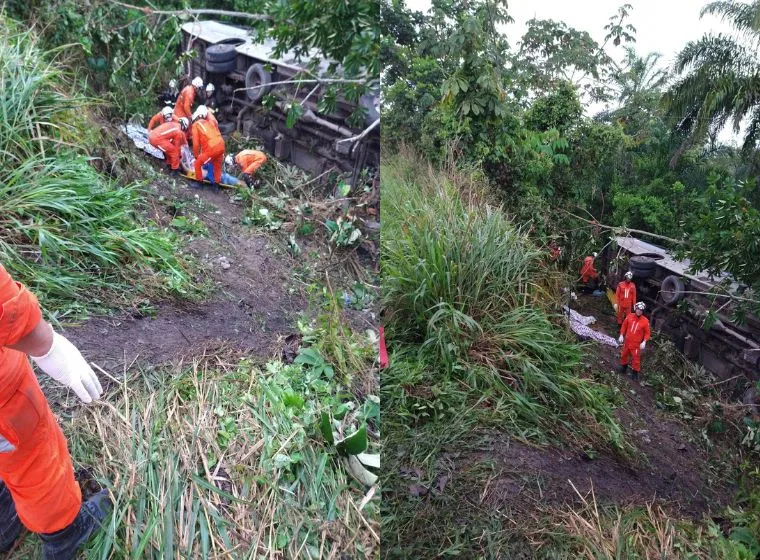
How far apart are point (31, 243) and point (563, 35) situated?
1410 mm

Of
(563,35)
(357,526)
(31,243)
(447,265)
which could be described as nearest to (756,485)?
(447,265)

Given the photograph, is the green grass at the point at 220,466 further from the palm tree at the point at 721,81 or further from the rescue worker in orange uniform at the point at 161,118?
the palm tree at the point at 721,81

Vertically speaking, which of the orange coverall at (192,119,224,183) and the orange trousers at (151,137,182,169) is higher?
the orange coverall at (192,119,224,183)

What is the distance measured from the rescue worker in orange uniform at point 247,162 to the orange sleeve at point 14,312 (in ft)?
2.15

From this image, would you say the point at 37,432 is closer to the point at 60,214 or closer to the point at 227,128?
the point at 60,214

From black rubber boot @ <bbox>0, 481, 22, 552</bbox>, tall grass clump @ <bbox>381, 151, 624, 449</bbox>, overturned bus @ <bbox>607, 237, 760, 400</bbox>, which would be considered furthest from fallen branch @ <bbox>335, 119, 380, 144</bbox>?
black rubber boot @ <bbox>0, 481, 22, 552</bbox>

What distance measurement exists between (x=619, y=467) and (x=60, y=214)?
59.8 inches

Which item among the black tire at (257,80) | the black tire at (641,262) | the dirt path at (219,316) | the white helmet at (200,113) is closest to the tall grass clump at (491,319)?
the black tire at (641,262)

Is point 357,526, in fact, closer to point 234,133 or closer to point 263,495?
point 263,495

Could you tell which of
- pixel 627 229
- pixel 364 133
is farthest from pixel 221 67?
pixel 627 229

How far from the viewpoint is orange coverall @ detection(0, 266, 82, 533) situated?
1296 millimetres

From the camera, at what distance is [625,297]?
1.11 meters

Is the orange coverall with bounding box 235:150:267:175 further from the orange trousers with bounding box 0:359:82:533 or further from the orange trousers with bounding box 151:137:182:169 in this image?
the orange trousers with bounding box 0:359:82:533

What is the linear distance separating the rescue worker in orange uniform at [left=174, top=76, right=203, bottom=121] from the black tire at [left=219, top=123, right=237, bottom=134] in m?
0.10
